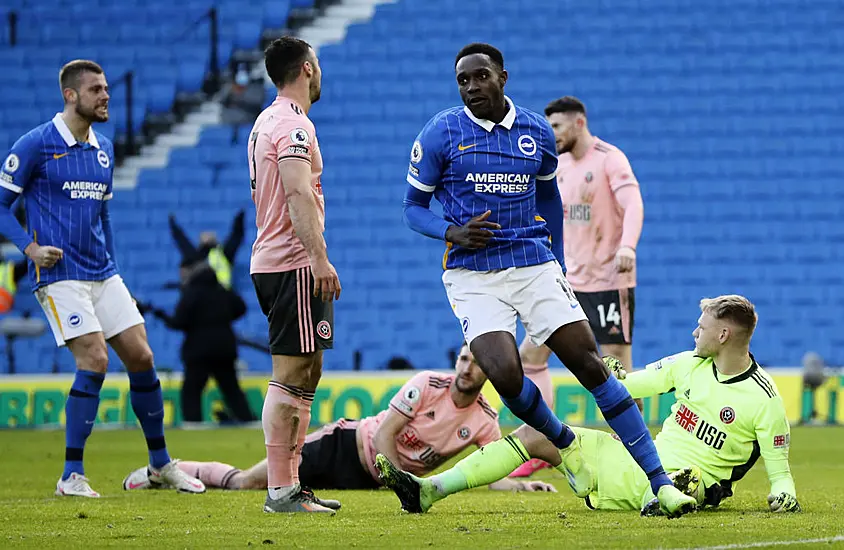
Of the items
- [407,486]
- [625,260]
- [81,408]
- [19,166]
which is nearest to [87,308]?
[81,408]

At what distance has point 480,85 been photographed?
5176mm

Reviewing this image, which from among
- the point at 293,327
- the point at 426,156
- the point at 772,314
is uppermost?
the point at 426,156

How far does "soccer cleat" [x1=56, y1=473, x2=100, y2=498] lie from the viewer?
655 centimetres

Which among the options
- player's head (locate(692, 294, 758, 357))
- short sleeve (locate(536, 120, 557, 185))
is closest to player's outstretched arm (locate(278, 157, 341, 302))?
short sleeve (locate(536, 120, 557, 185))

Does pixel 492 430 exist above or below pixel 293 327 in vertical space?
below

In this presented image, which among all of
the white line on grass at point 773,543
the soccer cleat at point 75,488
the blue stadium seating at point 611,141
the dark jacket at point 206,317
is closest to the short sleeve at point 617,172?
the soccer cleat at point 75,488

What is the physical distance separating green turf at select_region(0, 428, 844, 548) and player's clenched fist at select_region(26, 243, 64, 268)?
119cm

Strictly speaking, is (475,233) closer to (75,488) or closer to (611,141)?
(75,488)

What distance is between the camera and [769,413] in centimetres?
524

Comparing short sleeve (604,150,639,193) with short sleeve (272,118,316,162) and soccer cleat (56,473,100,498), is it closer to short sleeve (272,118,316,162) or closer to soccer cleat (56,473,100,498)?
short sleeve (272,118,316,162)

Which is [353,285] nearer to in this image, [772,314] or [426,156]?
[772,314]

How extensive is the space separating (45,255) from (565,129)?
138 inches

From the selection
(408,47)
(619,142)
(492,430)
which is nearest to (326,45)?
(408,47)

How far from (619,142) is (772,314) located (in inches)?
123
